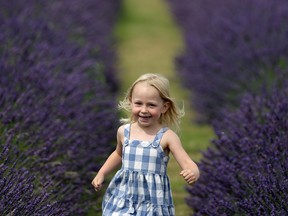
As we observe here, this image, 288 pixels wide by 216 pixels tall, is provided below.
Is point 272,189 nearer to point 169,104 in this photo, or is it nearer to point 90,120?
point 169,104

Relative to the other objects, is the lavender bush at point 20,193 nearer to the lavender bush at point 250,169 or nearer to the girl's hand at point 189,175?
the girl's hand at point 189,175

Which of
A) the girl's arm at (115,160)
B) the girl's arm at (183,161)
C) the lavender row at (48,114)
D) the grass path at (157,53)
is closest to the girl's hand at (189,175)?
the girl's arm at (183,161)

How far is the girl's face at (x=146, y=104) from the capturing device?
353cm

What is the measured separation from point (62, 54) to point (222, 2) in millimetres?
3893

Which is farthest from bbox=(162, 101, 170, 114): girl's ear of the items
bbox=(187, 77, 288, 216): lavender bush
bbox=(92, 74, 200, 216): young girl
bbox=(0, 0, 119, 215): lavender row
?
bbox=(0, 0, 119, 215): lavender row

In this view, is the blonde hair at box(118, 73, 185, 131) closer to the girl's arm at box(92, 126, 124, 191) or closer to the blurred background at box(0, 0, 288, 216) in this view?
the girl's arm at box(92, 126, 124, 191)

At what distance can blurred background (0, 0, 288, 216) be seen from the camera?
12.2ft

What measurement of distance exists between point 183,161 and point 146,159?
182mm

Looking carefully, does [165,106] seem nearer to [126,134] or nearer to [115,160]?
[126,134]

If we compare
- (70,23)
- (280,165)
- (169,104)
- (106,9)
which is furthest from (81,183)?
(106,9)

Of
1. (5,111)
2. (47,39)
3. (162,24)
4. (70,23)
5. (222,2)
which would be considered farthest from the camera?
(162,24)

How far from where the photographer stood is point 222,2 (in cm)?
935

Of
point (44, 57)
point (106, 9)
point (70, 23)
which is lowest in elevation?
point (44, 57)

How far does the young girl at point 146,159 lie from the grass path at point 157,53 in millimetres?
1257
